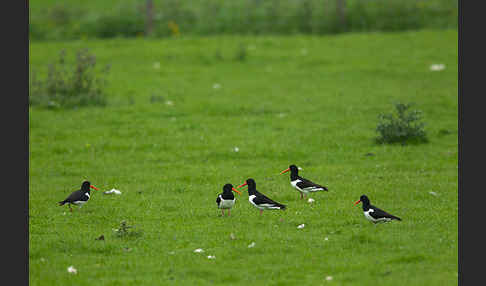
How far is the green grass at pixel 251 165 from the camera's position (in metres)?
10.7

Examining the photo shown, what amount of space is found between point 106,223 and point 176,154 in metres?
5.72

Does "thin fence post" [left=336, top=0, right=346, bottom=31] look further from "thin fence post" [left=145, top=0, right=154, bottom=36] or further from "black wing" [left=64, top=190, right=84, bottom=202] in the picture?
"black wing" [left=64, top=190, right=84, bottom=202]

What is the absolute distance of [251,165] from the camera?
56.9 feet

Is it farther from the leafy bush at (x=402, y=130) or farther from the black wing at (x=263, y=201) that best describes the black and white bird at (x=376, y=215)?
the leafy bush at (x=402, y=130)

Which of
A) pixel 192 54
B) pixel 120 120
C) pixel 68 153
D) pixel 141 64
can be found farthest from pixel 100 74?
pixel 68 153

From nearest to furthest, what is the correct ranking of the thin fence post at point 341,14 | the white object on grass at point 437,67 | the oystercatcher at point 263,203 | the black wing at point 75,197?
1. the oystercatcher at point 263,203
2. the black wing at point 75,197
3. the white object on grass at point 437,67
4. the thin fence post at point 341,14

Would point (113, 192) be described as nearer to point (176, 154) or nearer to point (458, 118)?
point (176, 154)

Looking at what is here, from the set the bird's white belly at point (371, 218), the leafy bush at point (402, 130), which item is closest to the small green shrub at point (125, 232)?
the bird's white belly at point (371, 218)

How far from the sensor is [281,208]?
12719 millimetres

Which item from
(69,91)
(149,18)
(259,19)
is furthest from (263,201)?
(259,19)

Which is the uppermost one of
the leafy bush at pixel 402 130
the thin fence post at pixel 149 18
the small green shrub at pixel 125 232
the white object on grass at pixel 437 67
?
the thin fence post at pixel 149 18

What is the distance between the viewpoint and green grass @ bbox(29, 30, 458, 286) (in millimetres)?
10672

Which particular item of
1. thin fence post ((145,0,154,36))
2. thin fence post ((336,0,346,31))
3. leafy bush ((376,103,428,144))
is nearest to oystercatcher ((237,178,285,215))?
leafy bush ((376,103,428,144))

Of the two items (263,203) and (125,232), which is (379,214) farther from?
(125,232)
